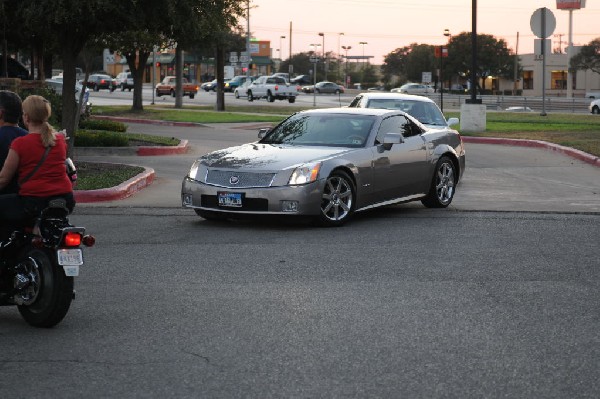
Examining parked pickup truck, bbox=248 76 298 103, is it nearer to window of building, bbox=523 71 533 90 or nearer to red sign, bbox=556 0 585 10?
red sign, bbox=556 0 585 10

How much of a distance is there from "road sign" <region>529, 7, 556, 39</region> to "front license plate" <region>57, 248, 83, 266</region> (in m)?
29.0

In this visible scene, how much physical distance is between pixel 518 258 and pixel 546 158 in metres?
14.2

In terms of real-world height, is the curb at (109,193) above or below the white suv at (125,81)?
below

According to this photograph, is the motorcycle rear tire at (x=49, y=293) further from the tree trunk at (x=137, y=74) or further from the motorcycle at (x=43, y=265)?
the tree trunk at (x=137, y=74)

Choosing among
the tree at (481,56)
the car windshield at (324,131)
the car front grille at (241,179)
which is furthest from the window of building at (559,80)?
the car front grille at (241,179)

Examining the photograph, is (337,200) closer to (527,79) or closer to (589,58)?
(589,58)

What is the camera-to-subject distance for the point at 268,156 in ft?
43.7

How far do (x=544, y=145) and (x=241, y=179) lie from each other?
16.3 meters

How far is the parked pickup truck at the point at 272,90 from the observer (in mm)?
69750

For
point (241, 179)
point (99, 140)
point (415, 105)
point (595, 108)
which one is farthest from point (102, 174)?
point (595, 108)

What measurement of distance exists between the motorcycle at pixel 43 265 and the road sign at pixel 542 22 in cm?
2865

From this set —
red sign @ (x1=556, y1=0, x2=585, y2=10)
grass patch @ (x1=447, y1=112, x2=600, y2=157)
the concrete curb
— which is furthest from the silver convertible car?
red sign @ (x1=556, y1=0, x2=585, y2=10)

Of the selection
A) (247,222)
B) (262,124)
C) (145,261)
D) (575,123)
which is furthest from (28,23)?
(575,123)

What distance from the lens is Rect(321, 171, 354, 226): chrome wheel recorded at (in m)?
13.1
